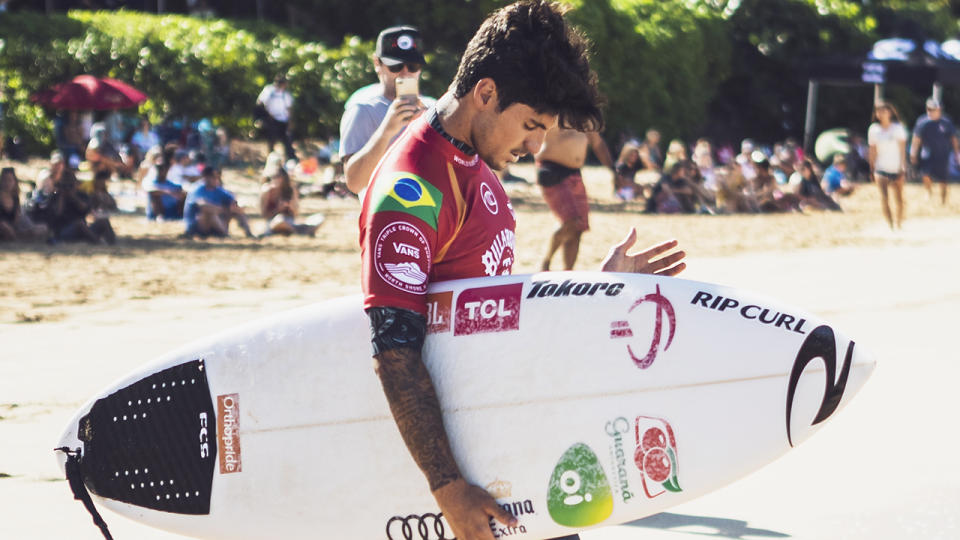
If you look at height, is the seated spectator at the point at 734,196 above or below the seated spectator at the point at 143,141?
below

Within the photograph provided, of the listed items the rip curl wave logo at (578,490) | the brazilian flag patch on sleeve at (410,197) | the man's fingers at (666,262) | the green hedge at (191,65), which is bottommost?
the rip curl wave logo at (578,490)

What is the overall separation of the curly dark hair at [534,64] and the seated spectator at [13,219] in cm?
1178

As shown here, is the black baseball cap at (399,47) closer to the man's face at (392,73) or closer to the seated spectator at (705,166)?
the man's face at (392,73)

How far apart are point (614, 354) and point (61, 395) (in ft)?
14.5

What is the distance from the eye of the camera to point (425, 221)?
258cm

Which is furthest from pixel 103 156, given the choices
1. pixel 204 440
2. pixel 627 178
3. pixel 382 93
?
pixel 204 440

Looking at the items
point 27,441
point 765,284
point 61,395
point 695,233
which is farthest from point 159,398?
point 695,233

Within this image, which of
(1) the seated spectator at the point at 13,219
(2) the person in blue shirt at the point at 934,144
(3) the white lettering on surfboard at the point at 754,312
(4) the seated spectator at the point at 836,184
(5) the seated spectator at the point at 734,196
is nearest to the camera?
(3) the white lettering on surfboard at the point at 754,312

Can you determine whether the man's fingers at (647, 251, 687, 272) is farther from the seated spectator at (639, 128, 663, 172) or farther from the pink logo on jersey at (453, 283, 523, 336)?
the seated spectator at (639, 128, 663, 172)

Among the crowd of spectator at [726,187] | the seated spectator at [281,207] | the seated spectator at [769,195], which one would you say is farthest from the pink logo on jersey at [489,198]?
the seated spectator at [769,195]

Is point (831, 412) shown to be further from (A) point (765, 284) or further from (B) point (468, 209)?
(A) point (765, 284)

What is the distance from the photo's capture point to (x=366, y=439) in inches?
113

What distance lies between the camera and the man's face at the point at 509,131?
269cm

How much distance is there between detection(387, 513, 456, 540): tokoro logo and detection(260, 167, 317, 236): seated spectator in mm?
12456
